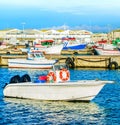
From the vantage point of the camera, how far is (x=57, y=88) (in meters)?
35.4

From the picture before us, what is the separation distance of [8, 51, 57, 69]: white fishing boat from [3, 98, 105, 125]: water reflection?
29.7 meters

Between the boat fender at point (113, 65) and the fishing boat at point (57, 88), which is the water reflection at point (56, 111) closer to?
the fishing boat at point (57, 88)

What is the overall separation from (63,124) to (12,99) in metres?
9.41

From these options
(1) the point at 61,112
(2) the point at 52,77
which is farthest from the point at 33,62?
(1) the point at 61,112

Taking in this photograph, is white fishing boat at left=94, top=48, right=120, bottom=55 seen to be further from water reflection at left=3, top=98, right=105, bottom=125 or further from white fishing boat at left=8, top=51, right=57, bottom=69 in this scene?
water reflection at left=3, top=98, right=105, bottom=125

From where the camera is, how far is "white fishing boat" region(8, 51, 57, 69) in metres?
67.1

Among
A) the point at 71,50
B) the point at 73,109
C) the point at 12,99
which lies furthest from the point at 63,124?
the point at 71,50

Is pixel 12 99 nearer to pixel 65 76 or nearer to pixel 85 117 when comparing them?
pixel 65 76

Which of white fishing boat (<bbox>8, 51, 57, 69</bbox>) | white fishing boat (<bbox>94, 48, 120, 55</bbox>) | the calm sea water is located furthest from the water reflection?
white fishing boat (<bbox>94, 48, 120, 55</bbox>)

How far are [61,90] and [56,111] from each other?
313cm

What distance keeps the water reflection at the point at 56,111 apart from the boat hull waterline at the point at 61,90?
44 cm

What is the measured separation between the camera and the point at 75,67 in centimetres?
6800

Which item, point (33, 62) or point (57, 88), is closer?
point (57, 88)

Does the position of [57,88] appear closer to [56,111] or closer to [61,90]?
[61,90]
